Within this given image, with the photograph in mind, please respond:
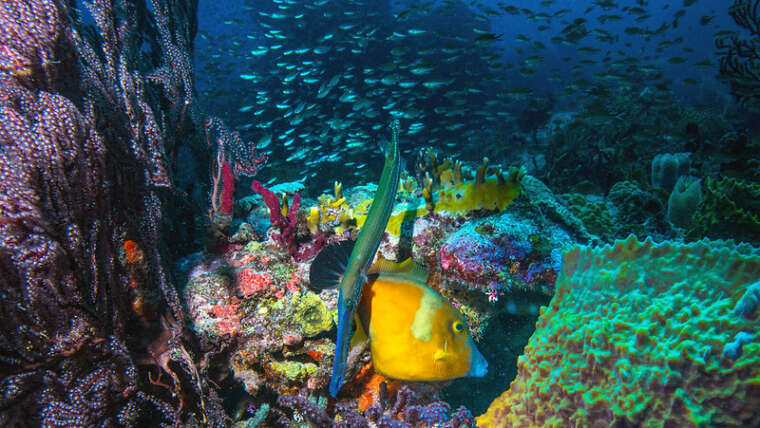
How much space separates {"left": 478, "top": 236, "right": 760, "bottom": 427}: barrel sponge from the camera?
1.38 meters

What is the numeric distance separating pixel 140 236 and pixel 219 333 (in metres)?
1.01

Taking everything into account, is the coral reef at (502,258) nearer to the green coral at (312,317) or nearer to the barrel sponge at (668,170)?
the green coral at (312,317)

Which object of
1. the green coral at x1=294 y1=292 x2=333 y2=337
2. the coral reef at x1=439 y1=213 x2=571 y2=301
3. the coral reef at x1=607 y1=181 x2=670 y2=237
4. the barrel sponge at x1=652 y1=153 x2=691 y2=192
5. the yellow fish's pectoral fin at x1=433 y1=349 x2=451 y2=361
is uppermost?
the yellow fish's pectoral fin at x1=433 y1=349 x2=451 y2=361

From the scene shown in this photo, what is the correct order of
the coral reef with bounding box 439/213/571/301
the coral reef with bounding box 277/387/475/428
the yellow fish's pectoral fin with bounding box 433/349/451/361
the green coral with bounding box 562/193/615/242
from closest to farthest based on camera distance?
the yellow fish's pectoral fin with bounding box 433/349/451/361 → the coral reef with bounding box 277/387/475/428 → the coral reef with bounding box 439/213/571/301 → the green coral with bounding box 562/193/615/242

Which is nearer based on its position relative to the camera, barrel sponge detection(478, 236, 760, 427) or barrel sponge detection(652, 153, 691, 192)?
barrel sponge detection(478, 236, 760, 427)

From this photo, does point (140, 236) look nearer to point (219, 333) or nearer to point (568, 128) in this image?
point (219, 333)

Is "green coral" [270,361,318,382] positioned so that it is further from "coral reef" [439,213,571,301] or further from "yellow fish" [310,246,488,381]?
"coral reef" [439,213,571,301]

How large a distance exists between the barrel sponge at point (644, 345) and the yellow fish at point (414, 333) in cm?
50

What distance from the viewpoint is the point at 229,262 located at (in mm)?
3113

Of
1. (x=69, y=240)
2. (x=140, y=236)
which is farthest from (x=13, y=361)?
(x=140, y=236)

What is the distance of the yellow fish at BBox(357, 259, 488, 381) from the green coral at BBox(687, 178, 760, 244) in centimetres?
386

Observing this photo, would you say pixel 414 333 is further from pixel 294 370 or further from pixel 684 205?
pixel 684 205

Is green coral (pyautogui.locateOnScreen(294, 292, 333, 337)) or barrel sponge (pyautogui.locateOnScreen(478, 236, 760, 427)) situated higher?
barrel sponge (pyautogui.locateOnScreen(478, 236, 760, 427))

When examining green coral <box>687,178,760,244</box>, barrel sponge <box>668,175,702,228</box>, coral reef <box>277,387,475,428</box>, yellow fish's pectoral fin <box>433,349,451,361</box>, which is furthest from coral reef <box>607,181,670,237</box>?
yellow fish's pectoral fin <box>433,349,451,361</box>
